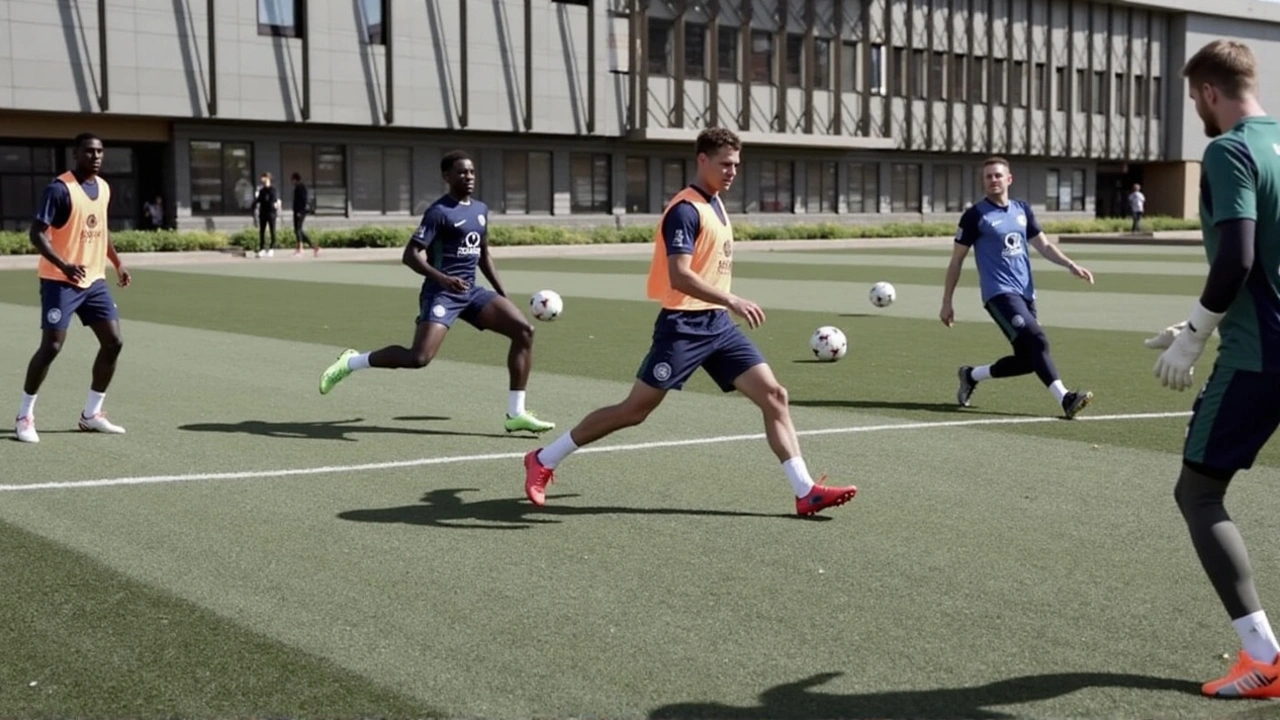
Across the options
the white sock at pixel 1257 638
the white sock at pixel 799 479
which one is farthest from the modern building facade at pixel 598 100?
the white sock at pixel 1257 638

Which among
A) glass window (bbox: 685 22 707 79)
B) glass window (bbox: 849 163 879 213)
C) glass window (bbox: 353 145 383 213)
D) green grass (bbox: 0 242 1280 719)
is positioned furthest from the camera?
glass window (bbox: 849 163 879 213)

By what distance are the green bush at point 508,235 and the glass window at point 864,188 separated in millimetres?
3256

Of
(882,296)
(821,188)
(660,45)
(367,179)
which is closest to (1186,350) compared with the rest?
(882,296)

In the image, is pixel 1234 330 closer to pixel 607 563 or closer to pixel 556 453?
pixel 607 563

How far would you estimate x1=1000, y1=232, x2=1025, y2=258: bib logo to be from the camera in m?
11.6

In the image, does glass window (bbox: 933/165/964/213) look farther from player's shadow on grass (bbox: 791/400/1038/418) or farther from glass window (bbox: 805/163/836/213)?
player's shadow on grass (bbox: 791/400/1038/418)

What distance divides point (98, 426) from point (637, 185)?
1812 inches

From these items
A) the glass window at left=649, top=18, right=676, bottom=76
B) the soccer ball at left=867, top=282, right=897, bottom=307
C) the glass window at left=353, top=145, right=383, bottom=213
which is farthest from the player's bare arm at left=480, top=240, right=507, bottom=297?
the glass window at left=649, top=18, right=676, bottom=76

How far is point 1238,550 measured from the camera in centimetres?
488

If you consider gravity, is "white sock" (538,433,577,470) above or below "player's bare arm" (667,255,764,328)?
below

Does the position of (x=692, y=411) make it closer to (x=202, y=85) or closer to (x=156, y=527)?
(x=156, y=527)

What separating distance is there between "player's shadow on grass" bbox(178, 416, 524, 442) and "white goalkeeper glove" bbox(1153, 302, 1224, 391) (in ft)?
20.3

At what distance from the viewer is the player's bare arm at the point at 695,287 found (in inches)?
287

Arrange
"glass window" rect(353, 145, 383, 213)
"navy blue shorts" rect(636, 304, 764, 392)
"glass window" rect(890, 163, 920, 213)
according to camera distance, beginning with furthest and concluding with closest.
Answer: "glass window" rect(890, 163, 920, 213), "glass window" rect(353, 145, 383, 213), "navy blue shorts" rect(636, 304, 764, 392)
